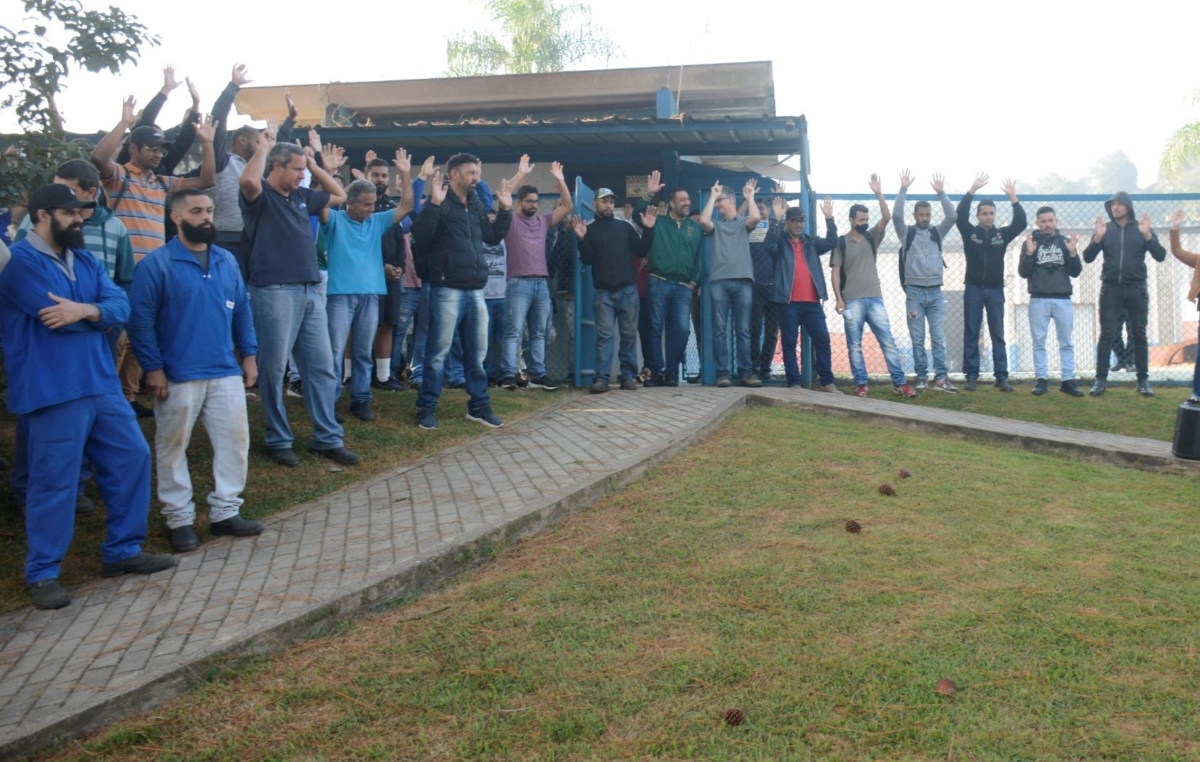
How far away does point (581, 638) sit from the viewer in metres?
4.24

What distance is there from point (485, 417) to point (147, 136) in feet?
10.9

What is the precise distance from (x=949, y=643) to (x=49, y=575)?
406cm

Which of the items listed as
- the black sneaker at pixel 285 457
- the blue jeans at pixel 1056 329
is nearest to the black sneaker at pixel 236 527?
the black sneaker at pixel 285 457

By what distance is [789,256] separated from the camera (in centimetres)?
1093

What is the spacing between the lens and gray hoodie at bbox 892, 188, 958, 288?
36.4 feet

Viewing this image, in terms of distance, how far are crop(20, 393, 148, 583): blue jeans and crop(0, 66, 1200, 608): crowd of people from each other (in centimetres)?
1

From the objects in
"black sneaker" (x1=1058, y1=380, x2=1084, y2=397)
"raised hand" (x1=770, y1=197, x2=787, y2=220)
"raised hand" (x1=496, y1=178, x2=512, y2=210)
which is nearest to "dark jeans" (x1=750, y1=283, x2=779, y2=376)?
"raised hand" (x1=770, y1=197, x2=787, y2=220)

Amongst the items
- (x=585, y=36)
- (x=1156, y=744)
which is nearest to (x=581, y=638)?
(x=1156, y=744)

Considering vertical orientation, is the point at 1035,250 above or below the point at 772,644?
above

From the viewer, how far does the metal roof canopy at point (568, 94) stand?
14.4 meters

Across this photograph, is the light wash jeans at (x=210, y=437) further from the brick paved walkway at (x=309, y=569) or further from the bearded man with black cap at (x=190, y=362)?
the brick paved walkway at (x=309, y=569)

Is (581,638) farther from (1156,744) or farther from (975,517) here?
(975,517)

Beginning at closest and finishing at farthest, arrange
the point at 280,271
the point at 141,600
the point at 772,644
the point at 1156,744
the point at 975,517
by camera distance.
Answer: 1. the point at 1156,744
2. the point at 772,644
3. the point at 141,600
4. the point at 975,517
5. the point at 280,271

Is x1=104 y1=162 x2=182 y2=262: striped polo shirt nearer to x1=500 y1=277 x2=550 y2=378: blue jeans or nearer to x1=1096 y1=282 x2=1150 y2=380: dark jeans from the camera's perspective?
x1=500 y1=277 x2=550 y2=378: blue jeans
